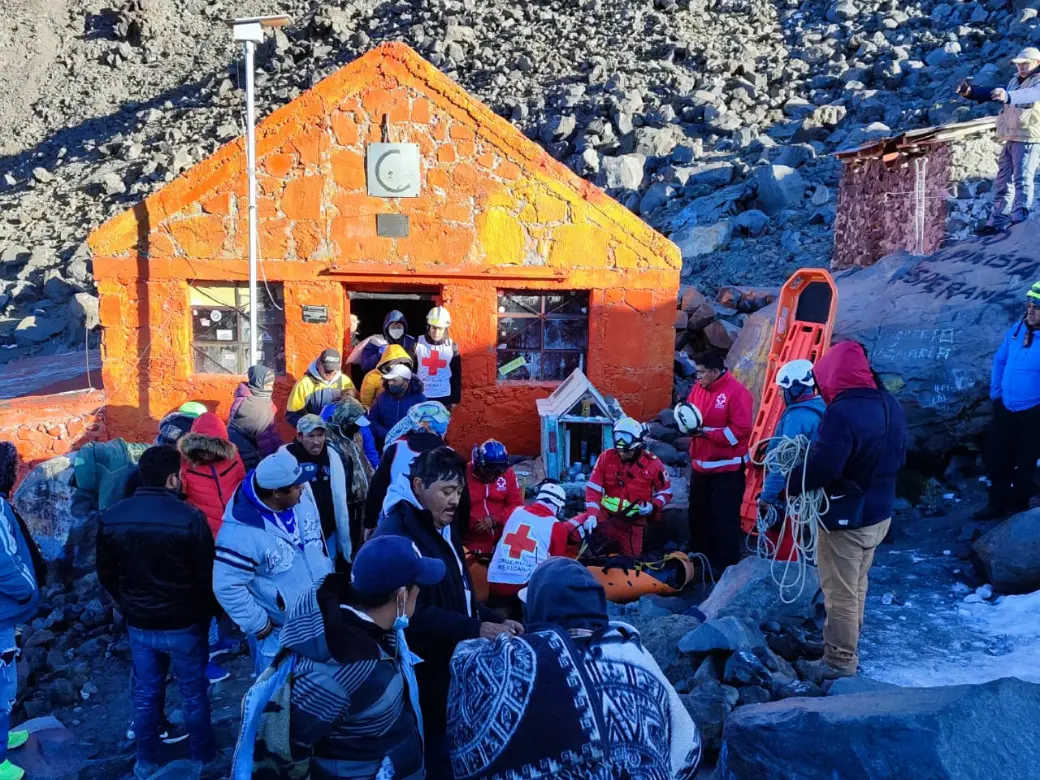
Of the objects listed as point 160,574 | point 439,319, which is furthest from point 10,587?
point 439,319

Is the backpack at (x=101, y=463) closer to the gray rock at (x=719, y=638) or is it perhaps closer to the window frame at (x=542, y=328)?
the window frame at (x=542, y=328)

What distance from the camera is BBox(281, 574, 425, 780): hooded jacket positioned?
2.71m

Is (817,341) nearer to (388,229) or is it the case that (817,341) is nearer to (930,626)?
(930,626)

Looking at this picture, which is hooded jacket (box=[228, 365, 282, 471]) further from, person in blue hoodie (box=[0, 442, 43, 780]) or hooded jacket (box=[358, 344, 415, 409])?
person in blue hoodie (box=[0, 442, 43, 780])

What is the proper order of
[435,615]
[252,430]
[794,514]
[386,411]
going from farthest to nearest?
[386,411] → [252,430] → [794,514] → [435,615]

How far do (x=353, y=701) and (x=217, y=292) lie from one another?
8.47m

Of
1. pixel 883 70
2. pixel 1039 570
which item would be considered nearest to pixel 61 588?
pixel 1039 570

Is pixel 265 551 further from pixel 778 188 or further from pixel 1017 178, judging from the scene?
pixel 778 188

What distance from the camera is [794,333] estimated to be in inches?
348

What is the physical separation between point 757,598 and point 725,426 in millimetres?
1840

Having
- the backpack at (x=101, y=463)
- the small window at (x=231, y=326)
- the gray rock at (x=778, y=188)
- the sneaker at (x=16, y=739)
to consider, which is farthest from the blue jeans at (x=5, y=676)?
the gray rock at (x=778, y=188)

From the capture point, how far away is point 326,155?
33.4 feet

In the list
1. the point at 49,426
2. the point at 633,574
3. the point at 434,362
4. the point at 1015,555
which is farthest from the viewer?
the point at 49,426

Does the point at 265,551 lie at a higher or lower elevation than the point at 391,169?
lower
